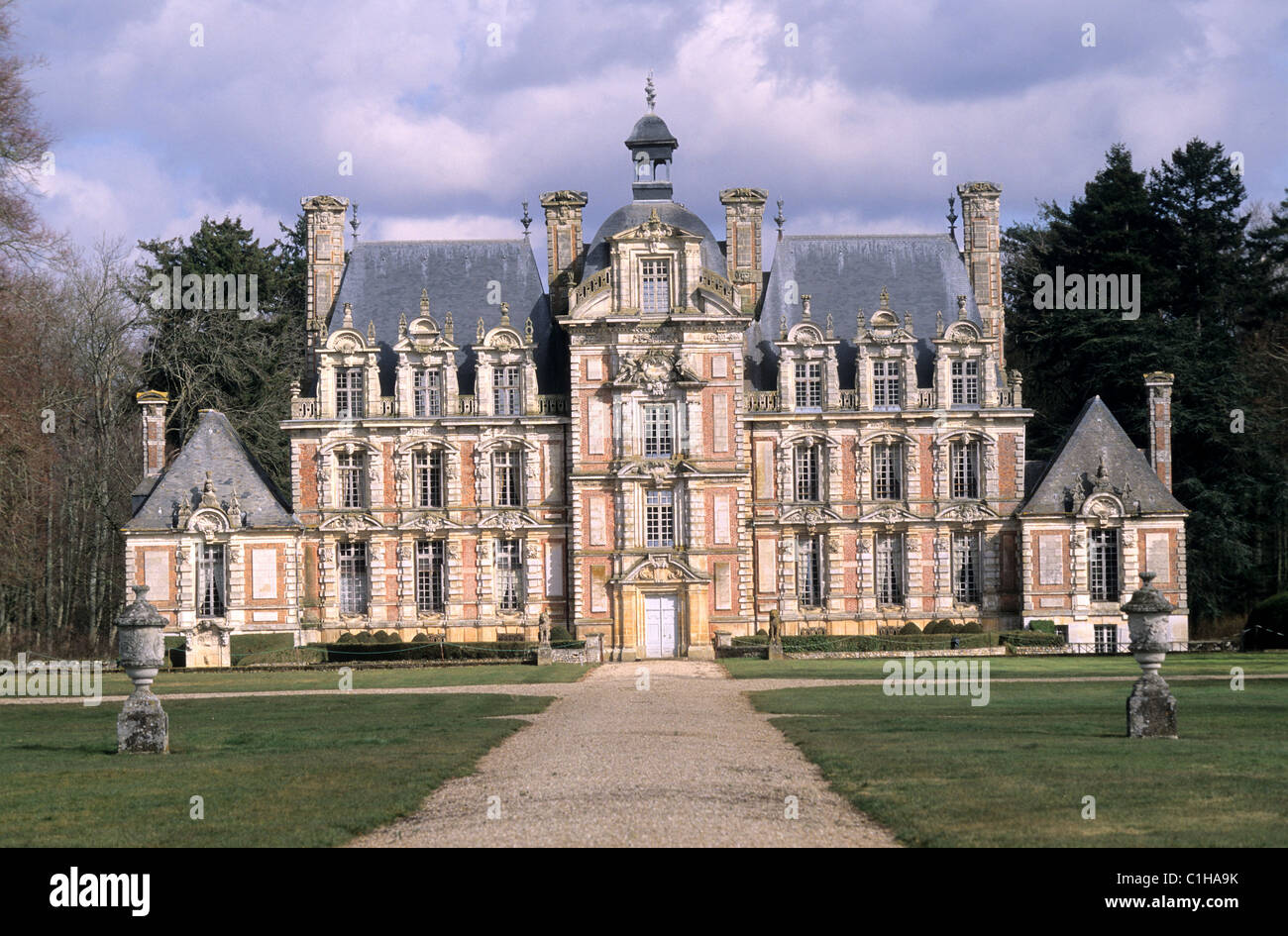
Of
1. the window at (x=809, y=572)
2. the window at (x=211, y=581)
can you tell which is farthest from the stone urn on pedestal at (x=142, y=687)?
the window at (x=809, y=572)

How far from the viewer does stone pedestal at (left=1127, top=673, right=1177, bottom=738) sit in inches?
835

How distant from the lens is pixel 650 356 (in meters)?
52.6


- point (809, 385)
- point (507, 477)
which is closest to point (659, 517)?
point (507, 477)

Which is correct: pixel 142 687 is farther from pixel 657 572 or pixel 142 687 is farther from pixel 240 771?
pixel 657 572

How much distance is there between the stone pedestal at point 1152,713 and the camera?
21.2 metres

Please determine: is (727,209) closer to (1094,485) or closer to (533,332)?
(533,332)

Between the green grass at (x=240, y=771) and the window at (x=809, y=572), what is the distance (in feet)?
81.2

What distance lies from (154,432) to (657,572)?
59.8 ft
